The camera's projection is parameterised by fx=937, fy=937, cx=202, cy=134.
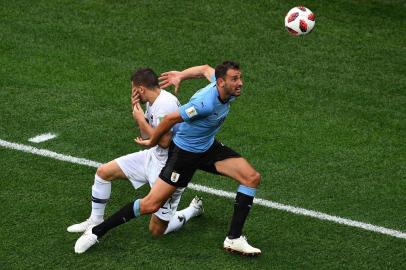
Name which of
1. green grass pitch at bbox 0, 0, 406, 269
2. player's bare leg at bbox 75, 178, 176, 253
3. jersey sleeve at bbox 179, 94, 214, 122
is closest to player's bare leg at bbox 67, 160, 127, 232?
green grass pitch at bbox 0, 0, 406, 269

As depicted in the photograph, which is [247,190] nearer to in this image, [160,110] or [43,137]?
[160,110]

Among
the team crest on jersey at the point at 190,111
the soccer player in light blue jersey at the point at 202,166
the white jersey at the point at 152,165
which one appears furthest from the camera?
the white jersey at the point at 152,165

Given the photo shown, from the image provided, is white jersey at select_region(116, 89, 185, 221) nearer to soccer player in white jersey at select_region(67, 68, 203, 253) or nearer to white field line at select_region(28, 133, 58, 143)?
soccer player in white jersey at select_region(67, 68, 203, 253)

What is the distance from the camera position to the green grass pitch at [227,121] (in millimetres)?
10391

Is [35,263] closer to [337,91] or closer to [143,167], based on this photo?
[143,167]

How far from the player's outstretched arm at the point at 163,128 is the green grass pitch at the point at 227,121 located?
3.87ft

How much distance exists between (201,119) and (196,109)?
274 mm

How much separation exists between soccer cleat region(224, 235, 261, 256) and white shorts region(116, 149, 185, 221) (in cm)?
77

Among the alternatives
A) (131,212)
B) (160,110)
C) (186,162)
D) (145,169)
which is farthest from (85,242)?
(160,110)

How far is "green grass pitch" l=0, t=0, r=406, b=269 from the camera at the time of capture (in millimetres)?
10391

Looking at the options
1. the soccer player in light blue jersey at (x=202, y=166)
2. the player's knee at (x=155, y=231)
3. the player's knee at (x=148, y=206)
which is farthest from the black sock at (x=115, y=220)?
the player's knee at (x=155, y=231)

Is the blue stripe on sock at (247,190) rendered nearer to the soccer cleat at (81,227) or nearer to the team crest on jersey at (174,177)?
the team crest on jersey at (174,177)

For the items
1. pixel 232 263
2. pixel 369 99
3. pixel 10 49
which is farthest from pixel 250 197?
pixel 10 49

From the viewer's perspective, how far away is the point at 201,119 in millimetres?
10016
